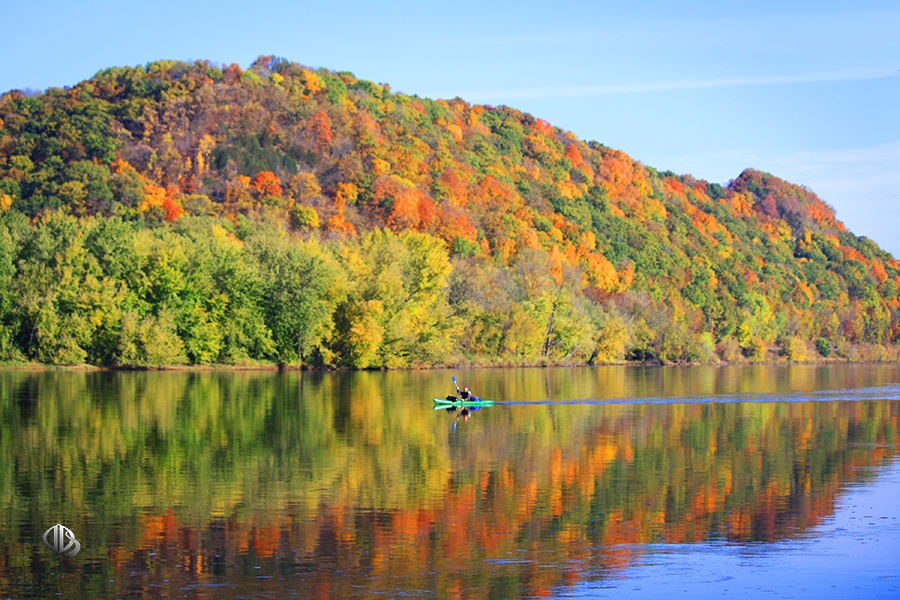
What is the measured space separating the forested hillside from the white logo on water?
52326 mm

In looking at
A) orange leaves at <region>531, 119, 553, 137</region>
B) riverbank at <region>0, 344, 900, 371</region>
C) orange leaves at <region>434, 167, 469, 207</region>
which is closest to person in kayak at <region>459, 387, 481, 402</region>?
riverbank at <region>0, 344, 900, 371</region>

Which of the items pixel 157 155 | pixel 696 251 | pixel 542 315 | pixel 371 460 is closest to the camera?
pixel 371 460

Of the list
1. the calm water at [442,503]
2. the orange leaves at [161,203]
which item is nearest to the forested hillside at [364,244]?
the orange leaves at [161,203]

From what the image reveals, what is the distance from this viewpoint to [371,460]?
2319 cm

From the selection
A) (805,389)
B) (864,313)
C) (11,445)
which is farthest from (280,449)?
(864,313)

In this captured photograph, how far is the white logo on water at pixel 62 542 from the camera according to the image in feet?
45.7

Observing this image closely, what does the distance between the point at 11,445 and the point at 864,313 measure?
15843 centimetres

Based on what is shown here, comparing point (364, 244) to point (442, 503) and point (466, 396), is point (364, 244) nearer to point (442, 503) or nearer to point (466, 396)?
point (466, 396)

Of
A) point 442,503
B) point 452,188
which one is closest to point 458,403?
point 442,503

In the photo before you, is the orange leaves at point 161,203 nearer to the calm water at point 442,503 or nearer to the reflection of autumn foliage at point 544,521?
the calm water at point 442,503

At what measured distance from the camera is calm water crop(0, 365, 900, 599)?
42.2 feet

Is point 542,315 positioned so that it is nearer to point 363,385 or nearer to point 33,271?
point 363,385

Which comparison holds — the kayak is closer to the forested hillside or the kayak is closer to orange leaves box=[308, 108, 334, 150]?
the forested hillside

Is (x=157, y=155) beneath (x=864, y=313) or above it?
above
